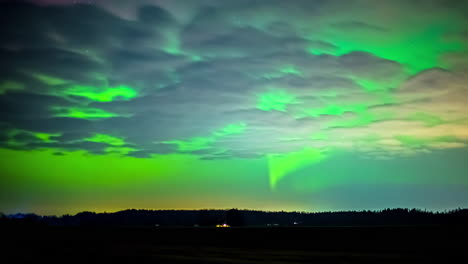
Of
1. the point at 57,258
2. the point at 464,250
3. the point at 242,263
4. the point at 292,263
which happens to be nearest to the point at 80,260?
the point at 57,258

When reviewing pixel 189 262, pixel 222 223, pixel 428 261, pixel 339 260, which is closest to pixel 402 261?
pixel 428 261

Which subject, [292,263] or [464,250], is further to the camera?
[464,250]

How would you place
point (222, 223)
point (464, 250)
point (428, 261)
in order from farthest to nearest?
point (222, 223) < point (464, 250) < point (428, 261)

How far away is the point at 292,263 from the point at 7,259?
21514mm

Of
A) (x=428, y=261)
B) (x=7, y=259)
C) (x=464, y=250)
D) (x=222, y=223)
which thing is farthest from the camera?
(x=222, y=223)

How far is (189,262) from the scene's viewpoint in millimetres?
30609

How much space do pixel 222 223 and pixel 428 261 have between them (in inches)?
5797

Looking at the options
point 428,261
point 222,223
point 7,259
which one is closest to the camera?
point 428,261

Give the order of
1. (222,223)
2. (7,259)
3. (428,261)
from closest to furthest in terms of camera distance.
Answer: (428,261) → (7,259) → (222,223)

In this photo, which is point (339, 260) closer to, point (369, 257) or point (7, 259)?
point (369, 257)

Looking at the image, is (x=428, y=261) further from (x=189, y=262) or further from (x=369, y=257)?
(x=189, y=262)

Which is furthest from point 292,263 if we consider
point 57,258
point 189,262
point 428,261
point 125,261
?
point 57,258

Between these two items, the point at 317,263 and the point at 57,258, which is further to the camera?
the point at 57,258

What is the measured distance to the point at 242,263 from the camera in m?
29.8
